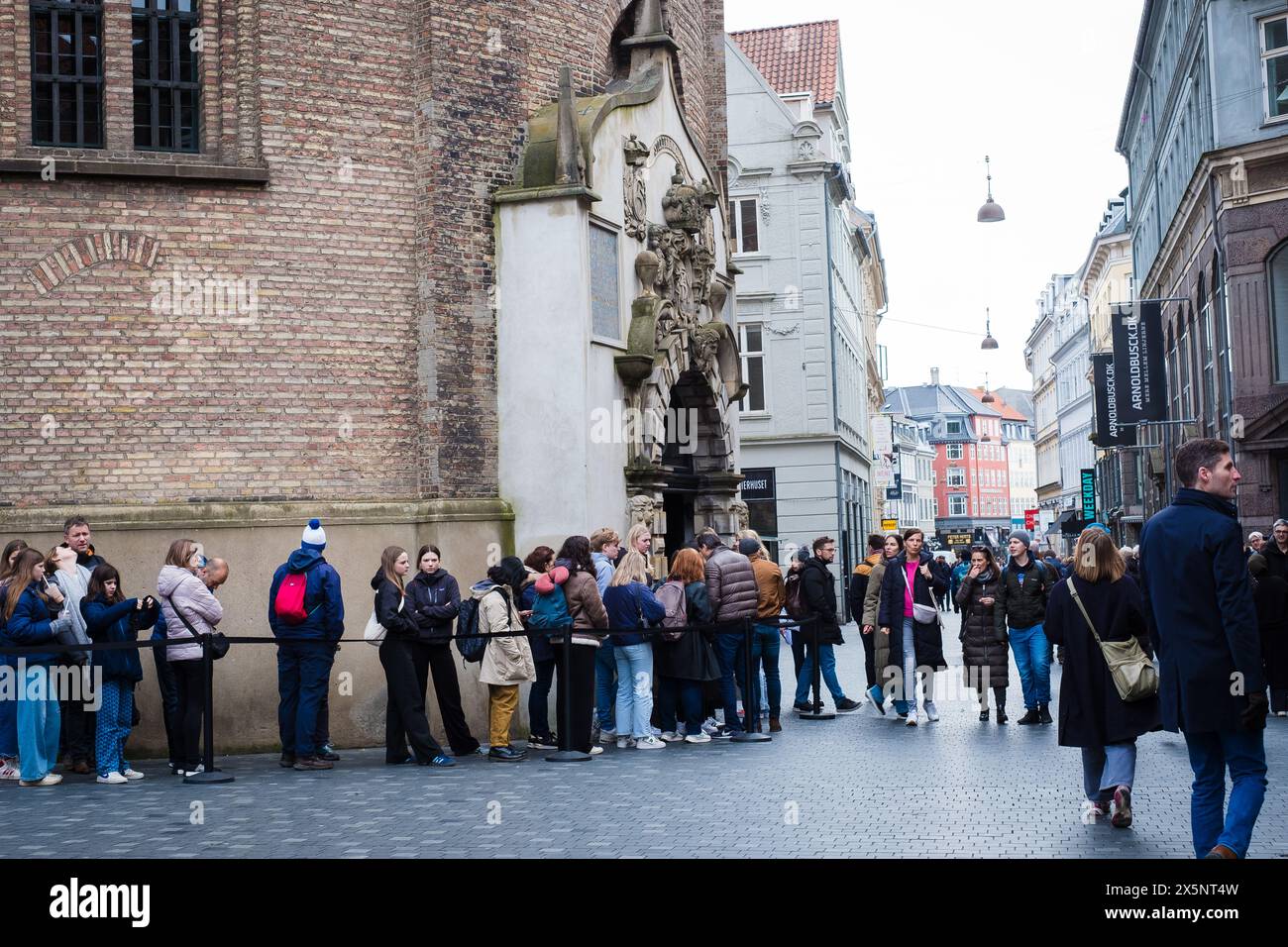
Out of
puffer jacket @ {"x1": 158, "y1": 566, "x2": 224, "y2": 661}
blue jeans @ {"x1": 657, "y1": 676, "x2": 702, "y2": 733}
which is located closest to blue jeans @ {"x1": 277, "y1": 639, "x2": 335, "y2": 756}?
puffer jacket @ {"x1": 158, "y1": 566, "x2": 224, "y2": 661}

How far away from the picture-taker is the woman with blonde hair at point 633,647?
14164 mm

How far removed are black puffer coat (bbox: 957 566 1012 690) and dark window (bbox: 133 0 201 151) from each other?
30.1 ft

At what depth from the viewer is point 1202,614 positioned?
24.7 feet

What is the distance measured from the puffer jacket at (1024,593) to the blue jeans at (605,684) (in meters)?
4.03

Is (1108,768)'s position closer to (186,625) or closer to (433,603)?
(433,603)

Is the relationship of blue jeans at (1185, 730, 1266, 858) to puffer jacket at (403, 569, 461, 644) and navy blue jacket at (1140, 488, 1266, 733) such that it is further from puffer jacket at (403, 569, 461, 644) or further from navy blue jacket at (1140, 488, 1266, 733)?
puffer jacket at (403, 569, 461, 644)

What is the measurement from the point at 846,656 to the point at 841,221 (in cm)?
2500

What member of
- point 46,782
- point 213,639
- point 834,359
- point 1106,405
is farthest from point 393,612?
point 834,359

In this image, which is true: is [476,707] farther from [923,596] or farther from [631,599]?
[923,596]

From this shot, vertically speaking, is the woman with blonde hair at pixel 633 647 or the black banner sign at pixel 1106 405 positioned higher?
the black banner sign at pixel 1106 405

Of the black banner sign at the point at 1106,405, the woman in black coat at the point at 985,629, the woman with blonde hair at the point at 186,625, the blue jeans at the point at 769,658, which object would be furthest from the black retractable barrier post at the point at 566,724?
the black banner sign at the point at 1106,405

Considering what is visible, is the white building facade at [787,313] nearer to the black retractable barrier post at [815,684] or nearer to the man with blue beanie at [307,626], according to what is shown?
the black retractable barrier post at [815,684]

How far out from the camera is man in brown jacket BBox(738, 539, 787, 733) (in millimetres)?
15508

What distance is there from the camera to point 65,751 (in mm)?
13406
